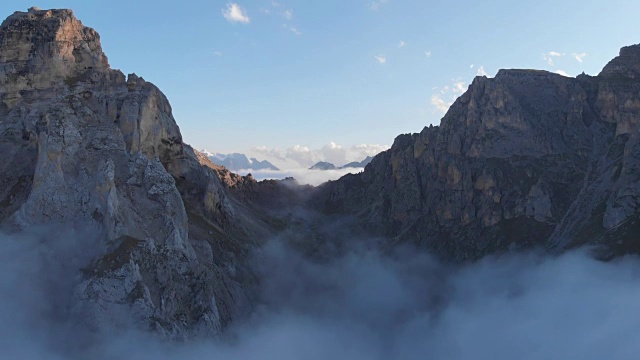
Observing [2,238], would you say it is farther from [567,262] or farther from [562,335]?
[567,262]

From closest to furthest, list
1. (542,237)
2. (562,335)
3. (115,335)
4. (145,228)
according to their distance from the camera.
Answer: (115,335), (145,228), (562,335), (542,237)

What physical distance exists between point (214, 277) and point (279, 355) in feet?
79.8

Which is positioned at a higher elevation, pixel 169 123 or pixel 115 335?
pixel 169 123

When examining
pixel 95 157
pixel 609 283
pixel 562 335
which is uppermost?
pixel 95 157

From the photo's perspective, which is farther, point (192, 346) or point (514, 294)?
point (514, 294)

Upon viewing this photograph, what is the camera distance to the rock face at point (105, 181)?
90750 mm

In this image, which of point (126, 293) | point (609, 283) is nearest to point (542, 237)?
point (609, 283)

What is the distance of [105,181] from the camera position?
99.2 meters

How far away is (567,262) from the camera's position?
506 feet

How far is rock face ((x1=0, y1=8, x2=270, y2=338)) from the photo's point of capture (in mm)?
90750

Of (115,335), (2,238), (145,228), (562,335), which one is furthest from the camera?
(562,335)

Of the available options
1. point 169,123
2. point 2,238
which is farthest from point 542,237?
point 2,238

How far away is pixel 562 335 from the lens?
12938 cm

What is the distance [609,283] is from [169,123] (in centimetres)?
13524
